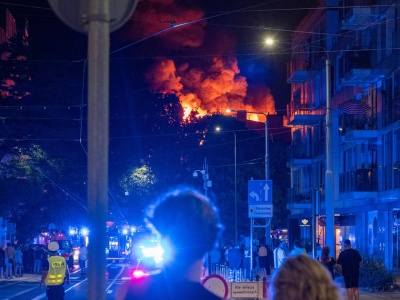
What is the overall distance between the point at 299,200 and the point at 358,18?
18722mm

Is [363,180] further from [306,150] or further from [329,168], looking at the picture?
[306,150]

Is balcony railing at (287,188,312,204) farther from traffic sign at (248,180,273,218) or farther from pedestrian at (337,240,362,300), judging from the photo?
pedestrian at (337,240,362,300)

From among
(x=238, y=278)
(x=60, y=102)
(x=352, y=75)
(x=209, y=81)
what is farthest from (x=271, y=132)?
(x=238, y=278)

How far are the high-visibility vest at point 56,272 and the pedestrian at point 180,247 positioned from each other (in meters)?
13.2

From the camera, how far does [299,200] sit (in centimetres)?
5594

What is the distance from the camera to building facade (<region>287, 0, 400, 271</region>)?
123 feet

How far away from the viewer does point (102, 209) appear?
4.87 metres

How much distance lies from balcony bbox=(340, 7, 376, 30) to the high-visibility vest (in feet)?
85.4

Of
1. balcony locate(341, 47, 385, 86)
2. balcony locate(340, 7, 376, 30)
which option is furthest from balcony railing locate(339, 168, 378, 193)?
balcony locate(340, 7, 376, 30)

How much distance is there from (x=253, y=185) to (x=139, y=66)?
4948cm

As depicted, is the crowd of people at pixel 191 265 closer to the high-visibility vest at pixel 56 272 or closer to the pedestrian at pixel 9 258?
the high-visibility vest at pixel 56 272

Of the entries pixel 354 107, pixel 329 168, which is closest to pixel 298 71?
pixel 354 107

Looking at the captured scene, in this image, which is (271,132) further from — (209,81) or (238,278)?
(238,278)

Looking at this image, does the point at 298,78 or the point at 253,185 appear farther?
the point at 298,78
